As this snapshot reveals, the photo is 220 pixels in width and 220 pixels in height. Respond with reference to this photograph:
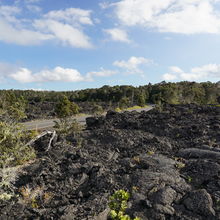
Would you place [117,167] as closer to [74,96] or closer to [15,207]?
[15,207]

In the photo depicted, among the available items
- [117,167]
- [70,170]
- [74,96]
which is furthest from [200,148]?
[74,96]

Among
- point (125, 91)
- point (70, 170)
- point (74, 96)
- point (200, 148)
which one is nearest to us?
point (70, 170)

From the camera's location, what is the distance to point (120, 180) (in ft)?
33.1

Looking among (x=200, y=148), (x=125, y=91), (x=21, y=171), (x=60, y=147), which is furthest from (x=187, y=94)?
(x=21, y=171)

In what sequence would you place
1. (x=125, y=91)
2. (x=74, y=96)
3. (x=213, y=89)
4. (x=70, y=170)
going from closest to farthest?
(x=70, y=170) < (x=213, y=89) < (x=125, y=91) < (x=74, y=96)

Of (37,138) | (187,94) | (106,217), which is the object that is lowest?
(106,217)

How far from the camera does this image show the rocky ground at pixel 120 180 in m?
7.89

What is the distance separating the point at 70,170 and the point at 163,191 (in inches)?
203

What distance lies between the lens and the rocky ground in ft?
25.9

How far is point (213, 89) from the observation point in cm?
5666

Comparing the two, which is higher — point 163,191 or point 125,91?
point 125,91

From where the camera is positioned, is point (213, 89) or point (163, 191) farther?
point (213, 89)

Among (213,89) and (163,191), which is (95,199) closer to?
(163,191)

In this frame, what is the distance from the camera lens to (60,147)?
15180 mm
